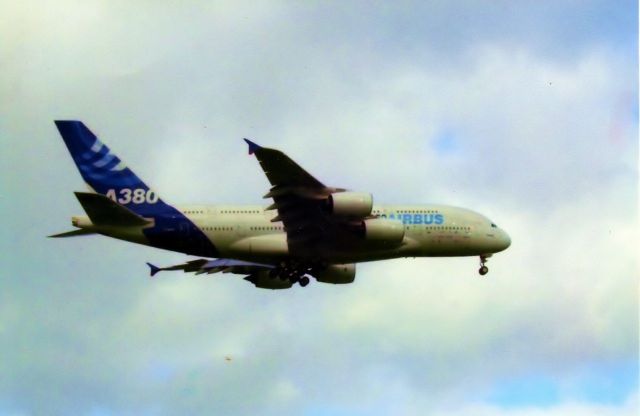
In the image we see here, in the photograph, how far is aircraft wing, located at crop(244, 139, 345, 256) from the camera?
Answer: 52875 mm

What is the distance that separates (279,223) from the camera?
5816 centimetres

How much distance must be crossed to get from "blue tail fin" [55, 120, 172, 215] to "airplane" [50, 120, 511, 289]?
49 mm

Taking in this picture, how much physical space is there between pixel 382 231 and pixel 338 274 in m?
7.35

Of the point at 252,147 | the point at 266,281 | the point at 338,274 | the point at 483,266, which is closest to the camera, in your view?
the point at 252,147

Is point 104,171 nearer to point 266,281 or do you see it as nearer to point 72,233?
point 72,233

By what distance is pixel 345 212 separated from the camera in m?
54.3

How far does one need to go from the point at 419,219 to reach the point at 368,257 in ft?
11.7

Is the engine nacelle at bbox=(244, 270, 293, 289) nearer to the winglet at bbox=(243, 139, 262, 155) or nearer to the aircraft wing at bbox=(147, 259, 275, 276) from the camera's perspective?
the aircraft wing at bbox=(147, 259, 275, 276)

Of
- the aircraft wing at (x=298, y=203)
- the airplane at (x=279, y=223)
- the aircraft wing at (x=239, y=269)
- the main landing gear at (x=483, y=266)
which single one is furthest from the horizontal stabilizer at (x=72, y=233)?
the main landing gear at (x=483, y=266)

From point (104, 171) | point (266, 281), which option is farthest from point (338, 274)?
point (104, 171)

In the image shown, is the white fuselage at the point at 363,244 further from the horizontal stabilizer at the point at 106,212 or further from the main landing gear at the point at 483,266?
the main landing gear at the point at 483,266

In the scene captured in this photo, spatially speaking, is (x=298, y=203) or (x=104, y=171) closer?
(x=298, y=203)

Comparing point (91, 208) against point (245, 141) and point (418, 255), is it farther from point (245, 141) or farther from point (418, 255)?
point (418, 255)

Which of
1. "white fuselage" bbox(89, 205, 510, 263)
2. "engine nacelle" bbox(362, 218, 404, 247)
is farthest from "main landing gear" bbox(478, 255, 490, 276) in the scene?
"engine nacelle" bbox(362, 218, 404, 247)
